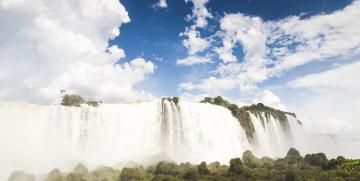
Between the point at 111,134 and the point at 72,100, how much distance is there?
18.2ft

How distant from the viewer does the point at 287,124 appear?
62281mm

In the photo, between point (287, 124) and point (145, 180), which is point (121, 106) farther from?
point (287, 124)

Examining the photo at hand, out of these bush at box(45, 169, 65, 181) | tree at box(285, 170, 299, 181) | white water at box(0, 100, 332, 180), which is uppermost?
white water at box(0, 100, 332, 180)

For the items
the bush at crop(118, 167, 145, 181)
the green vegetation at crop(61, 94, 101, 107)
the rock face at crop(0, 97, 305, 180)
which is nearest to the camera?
the bush at crop(118, 167, 145, 181)

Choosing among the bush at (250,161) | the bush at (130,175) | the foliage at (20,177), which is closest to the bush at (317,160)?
the bush at (250,161)

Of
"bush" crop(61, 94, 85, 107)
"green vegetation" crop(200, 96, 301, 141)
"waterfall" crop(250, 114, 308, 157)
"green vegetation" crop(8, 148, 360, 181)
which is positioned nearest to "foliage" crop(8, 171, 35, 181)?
"green vegetation" crop(8, 148, 360, 181)

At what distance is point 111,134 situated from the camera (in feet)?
121

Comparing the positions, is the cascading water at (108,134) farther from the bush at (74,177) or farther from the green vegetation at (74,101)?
the bush at (74,177)

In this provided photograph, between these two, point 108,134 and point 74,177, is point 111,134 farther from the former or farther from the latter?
point 74,177

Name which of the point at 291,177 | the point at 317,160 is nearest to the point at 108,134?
the point at 291,177

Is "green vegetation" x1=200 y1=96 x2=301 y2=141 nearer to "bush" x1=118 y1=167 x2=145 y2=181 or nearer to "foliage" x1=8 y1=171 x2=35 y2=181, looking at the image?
"bush" x1=118 y1=167 x2=145 y2=181

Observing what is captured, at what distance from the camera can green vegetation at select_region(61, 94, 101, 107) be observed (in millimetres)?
36287

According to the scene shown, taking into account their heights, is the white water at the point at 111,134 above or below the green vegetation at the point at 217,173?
above

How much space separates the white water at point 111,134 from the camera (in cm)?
3173
